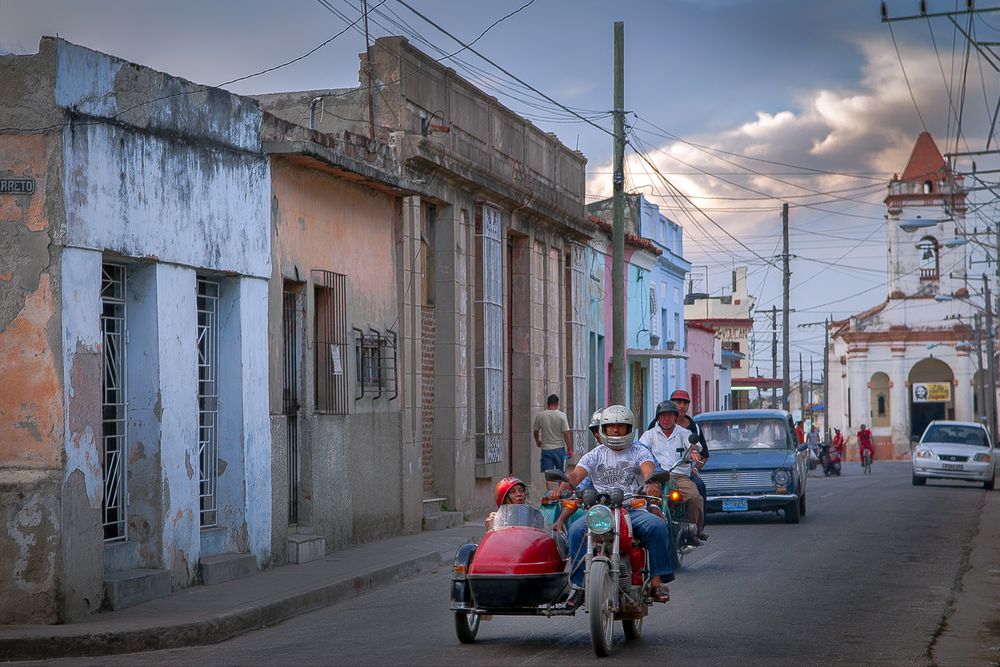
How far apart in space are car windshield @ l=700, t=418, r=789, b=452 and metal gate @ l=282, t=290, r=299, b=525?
7984 millimetres

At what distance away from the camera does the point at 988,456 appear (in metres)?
34.2

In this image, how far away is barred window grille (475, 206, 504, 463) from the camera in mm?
23625

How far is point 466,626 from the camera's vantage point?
10.0 metres

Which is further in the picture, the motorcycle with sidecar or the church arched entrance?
the church arched entrance

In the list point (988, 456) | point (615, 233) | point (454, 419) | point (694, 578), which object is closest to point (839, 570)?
point (694, 578)

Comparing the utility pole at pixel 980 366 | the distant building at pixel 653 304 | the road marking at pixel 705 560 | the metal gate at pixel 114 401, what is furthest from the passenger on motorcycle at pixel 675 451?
the utility pole at pixel 980 366

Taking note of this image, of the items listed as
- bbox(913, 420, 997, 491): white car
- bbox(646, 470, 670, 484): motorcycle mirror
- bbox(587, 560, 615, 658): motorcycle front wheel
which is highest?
bbox(646, 470, 670, 484): motorcycle mirror

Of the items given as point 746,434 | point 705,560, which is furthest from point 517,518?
point 746,434

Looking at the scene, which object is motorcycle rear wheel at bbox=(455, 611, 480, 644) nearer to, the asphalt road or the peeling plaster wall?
the asphalt road

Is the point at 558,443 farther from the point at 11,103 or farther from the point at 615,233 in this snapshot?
the point at 11,103

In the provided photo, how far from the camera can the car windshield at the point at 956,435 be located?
34844 mm

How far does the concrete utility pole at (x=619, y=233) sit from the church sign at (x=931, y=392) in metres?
53.6

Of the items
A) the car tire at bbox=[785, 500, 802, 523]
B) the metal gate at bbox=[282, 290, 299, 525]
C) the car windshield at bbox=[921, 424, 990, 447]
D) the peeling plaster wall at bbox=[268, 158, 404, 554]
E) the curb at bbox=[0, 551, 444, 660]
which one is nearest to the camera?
the curb at bbox=[0, 551, 444, 660]

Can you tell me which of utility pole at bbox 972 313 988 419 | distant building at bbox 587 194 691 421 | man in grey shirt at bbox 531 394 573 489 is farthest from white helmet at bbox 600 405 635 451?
utility pole at bbox 972 313 988 419
